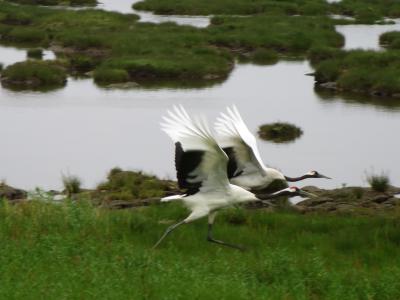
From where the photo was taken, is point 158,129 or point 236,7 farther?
point 236,7

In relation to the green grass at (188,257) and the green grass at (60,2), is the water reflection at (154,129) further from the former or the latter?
the green grass at (60,2)

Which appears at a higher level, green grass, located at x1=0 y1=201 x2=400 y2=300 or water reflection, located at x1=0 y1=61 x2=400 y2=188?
green grass, located at x1=0 y1=201 x2=400 y2=300

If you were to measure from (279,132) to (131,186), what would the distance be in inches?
380

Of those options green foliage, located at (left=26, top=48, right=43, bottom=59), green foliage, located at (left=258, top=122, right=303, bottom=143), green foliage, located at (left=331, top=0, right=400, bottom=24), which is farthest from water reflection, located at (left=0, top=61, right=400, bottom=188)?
green foliage, located at (left=331, top=0, right=400, bottom=24)

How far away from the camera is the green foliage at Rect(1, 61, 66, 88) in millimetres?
35781

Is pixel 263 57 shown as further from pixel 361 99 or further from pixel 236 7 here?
pixel 236 7

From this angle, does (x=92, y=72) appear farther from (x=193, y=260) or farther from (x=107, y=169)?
(x=193, y=260)

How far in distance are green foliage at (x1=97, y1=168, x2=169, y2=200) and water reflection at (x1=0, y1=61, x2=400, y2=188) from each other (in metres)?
1.94

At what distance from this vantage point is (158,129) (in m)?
28.8

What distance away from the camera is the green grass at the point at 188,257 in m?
7.98

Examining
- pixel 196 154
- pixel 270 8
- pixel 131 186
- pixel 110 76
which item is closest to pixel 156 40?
pixel 110 76

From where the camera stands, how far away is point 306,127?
2952cm

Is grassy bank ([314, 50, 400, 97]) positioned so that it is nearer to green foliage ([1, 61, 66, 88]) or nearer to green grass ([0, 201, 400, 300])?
green foliage ([1, 61, 66, 88])

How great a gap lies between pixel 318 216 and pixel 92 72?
83.8 ft
